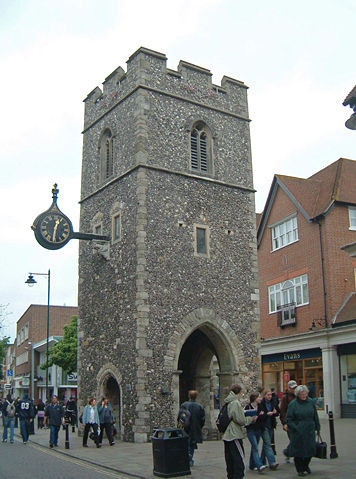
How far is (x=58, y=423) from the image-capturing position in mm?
16828

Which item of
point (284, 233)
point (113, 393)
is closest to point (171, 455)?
point (113, 393)

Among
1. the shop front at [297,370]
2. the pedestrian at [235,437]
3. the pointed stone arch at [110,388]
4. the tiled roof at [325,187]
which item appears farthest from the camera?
the tiled roof at [325,187]

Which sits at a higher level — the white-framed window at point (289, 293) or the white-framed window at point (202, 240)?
the white-framed window at point (202, 240)

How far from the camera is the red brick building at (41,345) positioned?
45875 mm

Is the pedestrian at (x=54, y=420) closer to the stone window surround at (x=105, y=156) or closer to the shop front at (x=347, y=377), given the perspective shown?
the stone window surround at (x=105, y=156)

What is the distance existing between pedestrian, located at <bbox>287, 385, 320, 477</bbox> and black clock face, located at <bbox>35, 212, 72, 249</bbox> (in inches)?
439

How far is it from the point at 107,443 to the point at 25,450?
2604 mm

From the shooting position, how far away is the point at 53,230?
61.7 feet

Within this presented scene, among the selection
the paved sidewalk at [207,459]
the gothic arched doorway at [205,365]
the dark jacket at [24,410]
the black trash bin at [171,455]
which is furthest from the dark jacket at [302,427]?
the dark jacket at [24,410]

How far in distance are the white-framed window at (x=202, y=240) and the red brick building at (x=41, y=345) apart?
2690 cm

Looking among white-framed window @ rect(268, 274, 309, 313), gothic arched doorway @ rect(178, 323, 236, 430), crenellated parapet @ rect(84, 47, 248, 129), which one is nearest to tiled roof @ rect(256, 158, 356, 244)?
white-framed window @ rect(268, 274, 309, 313)

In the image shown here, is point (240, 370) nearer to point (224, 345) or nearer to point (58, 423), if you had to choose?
point (224, 345)

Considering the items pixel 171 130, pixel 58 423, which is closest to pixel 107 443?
pixel 58 423

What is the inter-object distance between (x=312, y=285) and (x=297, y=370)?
450 centimetres
